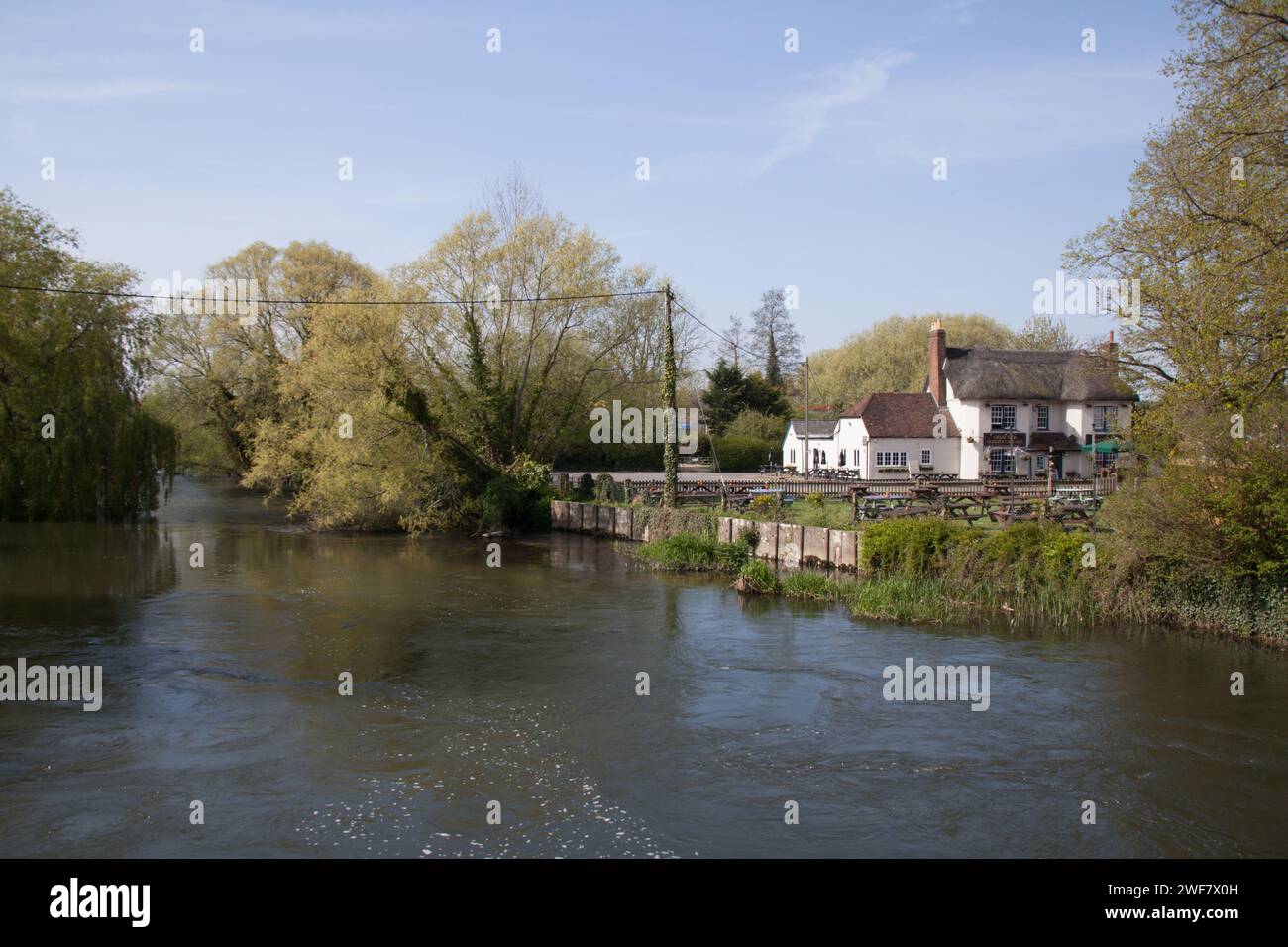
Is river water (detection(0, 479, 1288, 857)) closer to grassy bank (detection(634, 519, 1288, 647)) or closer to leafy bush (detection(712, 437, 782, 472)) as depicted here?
grassy bank (detection(634, 519, 1288, 647))

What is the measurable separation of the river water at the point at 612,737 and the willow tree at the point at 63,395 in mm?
15969

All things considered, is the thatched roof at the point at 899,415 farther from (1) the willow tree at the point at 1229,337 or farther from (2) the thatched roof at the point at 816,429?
(1) the willow tree at the point at 1229,337

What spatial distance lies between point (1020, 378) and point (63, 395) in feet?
145

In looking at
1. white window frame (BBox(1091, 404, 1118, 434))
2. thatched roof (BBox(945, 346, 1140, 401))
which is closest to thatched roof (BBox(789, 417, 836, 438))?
thatched roof (BBox(945, 346, 1140, 401))

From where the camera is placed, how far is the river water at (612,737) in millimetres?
9562

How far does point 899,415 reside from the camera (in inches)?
2092

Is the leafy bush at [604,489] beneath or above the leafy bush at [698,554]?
above

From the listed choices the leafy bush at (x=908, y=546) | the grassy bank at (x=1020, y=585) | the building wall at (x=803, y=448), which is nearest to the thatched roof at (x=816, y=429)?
the building wall at (x=803, y=448)

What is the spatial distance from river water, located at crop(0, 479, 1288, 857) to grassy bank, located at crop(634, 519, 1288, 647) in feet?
2.58

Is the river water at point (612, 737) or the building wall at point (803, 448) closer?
the river water at point (612, 737)

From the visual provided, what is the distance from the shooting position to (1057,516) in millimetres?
24688

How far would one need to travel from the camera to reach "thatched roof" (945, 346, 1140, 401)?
51.6 meters

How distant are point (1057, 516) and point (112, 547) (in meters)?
27.3
